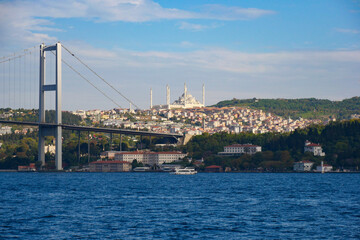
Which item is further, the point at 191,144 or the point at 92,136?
the point at 92,136

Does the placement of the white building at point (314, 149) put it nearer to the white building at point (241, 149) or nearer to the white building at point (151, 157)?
the white building at point (241, 149)

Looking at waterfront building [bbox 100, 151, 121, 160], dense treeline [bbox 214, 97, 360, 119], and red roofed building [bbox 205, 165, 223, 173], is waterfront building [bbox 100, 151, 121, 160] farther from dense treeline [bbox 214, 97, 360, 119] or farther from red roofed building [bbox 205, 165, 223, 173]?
dense treeline [bbox 214, 97, 360, 119]

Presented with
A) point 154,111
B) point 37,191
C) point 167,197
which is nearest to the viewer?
point 167,197

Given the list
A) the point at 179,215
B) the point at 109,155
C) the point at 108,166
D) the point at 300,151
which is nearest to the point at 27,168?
the point at 108,166

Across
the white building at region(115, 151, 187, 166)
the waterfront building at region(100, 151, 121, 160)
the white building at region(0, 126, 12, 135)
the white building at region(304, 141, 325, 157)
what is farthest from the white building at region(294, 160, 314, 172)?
the white building at region(0, 126, 12, 135)

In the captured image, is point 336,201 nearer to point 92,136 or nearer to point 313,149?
point 313,149

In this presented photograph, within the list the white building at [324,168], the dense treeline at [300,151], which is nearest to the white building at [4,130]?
the dense treeline at [300,151]

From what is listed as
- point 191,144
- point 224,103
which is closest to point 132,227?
point 191,144
